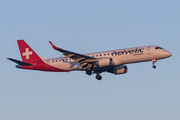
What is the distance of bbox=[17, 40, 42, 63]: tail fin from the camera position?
194 ft

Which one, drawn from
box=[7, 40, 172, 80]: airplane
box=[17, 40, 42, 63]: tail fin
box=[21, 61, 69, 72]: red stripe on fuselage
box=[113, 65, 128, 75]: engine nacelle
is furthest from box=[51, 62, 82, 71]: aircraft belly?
box=[113, 65, 128, 75]: engine nacelle

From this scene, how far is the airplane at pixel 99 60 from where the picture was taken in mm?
51844

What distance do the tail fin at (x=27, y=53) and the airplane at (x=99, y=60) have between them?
46.3 inches

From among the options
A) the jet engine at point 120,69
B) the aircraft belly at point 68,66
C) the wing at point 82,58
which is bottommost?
the jet engine at point 120,69

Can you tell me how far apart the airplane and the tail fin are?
1175 mm

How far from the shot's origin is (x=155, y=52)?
2045 inches

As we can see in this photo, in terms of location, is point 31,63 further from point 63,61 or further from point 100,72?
point 100,72

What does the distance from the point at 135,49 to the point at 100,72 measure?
8140 mm

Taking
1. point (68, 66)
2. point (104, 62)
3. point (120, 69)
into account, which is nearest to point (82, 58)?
point (104, 62)

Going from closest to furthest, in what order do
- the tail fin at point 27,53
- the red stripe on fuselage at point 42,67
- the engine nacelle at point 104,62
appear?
the engine nacelle at point 104,62 → the red stripe on fuselage at point 42,67 → the tail fin at point 27,53

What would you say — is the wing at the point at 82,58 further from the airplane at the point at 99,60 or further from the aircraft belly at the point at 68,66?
the aircraft belly at the point at 68,66

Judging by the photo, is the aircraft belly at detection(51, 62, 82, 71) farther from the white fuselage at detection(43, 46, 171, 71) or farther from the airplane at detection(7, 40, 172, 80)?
the white fuselage at detection(43, 46, 171, 71)

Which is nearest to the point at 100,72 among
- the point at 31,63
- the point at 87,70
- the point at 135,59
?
the point at 87,70

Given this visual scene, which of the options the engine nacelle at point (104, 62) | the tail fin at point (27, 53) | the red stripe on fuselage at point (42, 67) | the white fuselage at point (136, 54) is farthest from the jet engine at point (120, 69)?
the tail fin at point (27, 53)
